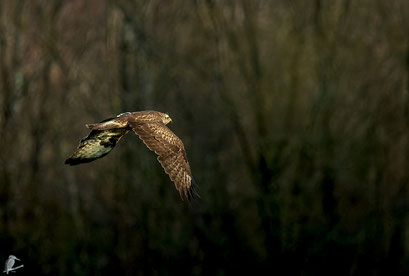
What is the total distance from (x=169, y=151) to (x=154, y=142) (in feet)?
0.61

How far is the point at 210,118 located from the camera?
12.1m

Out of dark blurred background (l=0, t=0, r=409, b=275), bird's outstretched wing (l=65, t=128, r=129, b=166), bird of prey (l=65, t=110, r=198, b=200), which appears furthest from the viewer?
dark blurred background (l=0, t=0, r=409, b=275)

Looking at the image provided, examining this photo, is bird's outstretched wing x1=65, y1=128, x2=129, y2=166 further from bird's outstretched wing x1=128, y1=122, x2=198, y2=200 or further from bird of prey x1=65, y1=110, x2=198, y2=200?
bird's outstretched wing x1=128, y1=122, x2=198, y2=200

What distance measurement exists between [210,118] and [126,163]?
1.48 meters

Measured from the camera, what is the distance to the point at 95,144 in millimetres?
6410

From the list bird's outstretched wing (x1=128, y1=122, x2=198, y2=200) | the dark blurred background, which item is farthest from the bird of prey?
the dark blurred background

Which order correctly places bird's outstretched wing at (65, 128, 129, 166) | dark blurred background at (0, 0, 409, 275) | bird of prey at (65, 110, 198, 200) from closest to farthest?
bird of prey at (65, 110, 198, 200), bird's outstretched wing at (65, 128, 129, 166), dark blurred background at (0, 0, 409, 275)

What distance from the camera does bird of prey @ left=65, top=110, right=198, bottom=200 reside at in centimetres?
599

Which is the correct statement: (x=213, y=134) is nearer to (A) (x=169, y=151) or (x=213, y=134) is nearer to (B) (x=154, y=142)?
(A) (x=169, y=151)

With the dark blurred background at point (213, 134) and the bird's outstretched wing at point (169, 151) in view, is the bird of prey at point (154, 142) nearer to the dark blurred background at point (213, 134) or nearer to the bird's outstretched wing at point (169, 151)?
the bird's outstretched wing at point (169, 151)

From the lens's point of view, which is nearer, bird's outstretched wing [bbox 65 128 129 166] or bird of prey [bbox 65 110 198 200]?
bird of prey [bbox 65 110 198 200]

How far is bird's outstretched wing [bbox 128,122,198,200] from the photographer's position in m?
6.00

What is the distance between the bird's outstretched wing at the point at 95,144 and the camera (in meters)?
6.32

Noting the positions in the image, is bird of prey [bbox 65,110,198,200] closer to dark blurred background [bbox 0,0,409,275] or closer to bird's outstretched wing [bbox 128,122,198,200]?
bird's outstretched wing [bbox 128,122,198,200]
